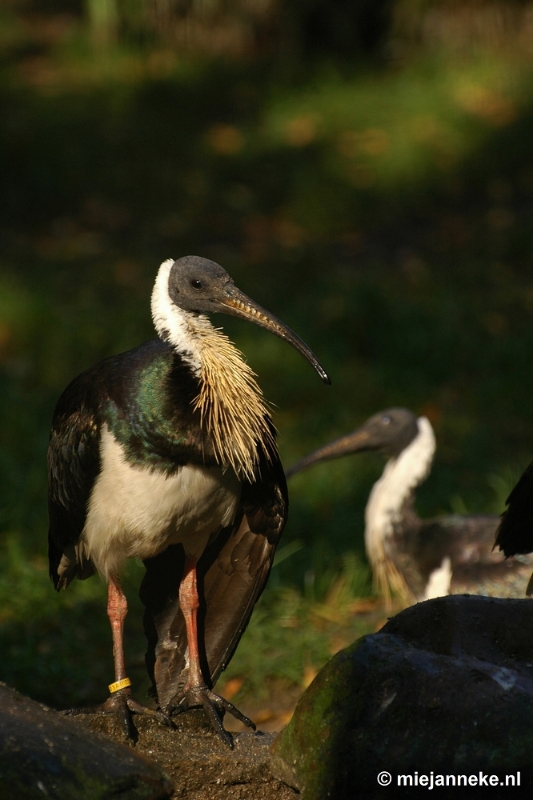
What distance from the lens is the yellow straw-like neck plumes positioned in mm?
3965

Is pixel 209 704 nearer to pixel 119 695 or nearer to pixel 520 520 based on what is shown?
pixel 119 695

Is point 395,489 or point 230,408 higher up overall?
point 230,408

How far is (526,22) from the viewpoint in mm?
12547

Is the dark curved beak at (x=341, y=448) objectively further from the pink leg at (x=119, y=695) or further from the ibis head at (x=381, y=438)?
the pink leg at (x=119, y=695)

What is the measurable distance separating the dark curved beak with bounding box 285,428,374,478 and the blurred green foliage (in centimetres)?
51

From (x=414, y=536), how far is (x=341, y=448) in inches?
28.3

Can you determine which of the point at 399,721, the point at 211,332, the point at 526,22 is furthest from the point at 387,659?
the point at 526,22

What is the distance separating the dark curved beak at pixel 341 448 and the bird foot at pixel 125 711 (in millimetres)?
2370

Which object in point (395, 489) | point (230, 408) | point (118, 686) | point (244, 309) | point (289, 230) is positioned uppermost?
point (244, 309)

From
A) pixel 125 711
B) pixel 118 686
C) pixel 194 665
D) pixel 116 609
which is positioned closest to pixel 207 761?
pixel 125 711

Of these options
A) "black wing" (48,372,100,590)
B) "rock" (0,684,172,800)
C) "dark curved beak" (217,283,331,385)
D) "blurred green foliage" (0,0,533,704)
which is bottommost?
"blurred green foliage" (0,0,533,704)

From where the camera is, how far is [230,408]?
Answer: 4.01 meters

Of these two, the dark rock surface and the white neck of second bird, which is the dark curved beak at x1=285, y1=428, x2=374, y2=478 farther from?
the dark rock surface

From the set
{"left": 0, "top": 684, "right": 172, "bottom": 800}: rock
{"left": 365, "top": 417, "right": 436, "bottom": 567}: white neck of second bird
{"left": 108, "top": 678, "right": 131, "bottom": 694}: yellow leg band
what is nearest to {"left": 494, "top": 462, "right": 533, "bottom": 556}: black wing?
{"left": 365, "top": 417, "right": 436, "bottom": 567}: white neck of second bird
